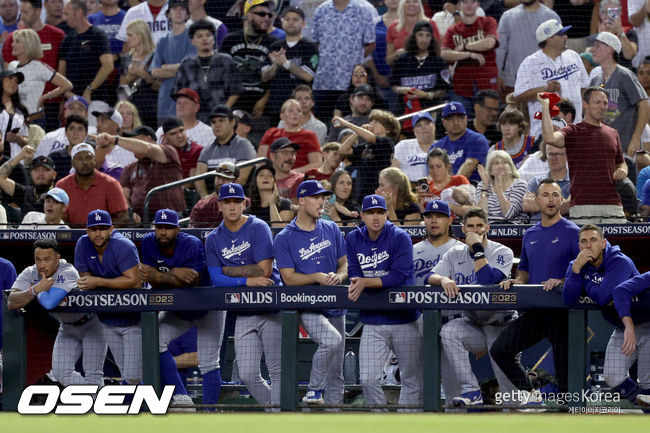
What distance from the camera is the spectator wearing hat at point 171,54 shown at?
13.4m

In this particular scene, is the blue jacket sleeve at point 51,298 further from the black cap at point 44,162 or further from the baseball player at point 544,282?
the black cap at point 44,162

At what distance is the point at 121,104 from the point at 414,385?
6.26 m

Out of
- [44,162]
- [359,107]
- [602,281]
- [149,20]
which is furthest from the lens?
[149,20]

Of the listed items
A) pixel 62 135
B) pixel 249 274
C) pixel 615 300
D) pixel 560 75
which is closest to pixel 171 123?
pixel 62 135

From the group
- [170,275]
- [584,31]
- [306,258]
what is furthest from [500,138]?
[170,275]

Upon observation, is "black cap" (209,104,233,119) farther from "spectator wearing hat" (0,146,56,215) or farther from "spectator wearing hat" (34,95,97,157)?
"spectator wearing hat" (34,95,97,157)

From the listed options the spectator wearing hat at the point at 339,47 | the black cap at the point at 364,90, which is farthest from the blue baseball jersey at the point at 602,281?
the spectator wearing hat at the point at 339,47

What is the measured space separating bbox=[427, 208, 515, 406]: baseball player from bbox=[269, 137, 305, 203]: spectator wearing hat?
8.93 feet

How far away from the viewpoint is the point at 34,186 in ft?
37.3

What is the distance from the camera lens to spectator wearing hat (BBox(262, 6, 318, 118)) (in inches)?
507

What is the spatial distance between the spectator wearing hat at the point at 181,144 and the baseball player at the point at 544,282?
4453mm

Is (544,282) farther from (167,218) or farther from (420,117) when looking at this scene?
(420,117)

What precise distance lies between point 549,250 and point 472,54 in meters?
4.68

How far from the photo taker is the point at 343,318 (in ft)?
27.6
